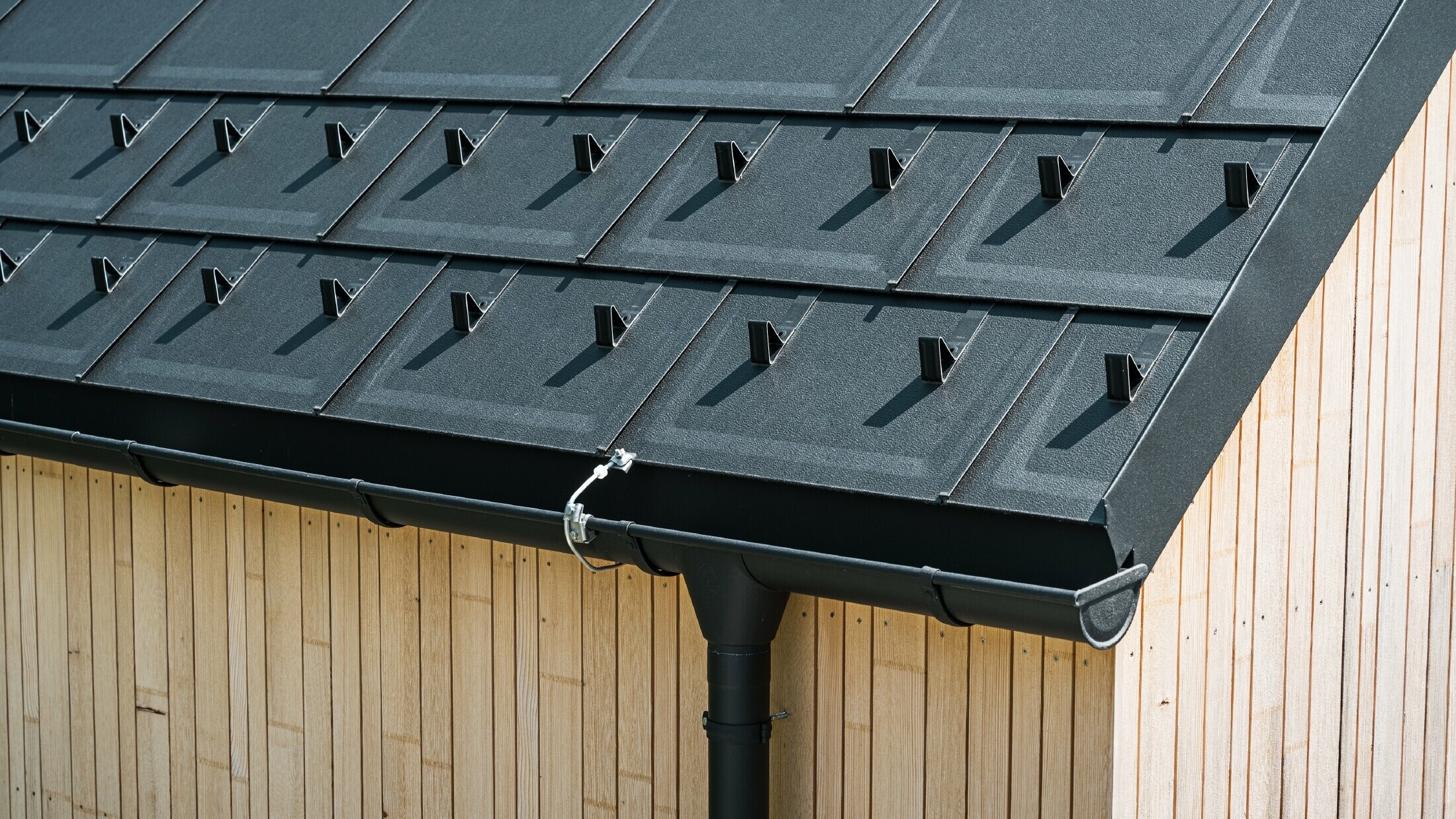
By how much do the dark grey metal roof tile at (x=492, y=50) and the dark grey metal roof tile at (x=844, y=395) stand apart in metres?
1.39

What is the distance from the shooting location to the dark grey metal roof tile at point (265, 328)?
4.99 metres

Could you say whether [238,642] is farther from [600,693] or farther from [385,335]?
[600,693]

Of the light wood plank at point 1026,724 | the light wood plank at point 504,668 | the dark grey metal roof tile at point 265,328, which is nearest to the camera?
the light wood plank at point 1026,724

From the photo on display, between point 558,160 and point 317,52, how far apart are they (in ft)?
4.88

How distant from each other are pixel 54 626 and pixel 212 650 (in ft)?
2.63

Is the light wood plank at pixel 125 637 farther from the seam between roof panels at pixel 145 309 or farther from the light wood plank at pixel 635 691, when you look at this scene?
the light wood plank at pixel 635 691

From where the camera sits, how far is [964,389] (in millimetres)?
3975

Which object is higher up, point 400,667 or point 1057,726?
point 400,667

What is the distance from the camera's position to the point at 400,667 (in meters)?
4.98

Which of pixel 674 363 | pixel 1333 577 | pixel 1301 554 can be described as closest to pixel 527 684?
pixel 674 363

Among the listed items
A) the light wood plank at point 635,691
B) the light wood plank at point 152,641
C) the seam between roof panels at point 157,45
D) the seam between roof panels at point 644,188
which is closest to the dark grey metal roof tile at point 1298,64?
the seam between roof panels at point 644,188

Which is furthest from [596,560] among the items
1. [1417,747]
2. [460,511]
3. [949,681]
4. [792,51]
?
[1417,747]

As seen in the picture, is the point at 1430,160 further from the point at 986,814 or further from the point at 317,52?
the point at 317,52

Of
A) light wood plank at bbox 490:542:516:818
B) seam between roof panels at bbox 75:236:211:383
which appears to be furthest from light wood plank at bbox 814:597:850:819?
seam between roof panels at bbox 75:236:211:383
